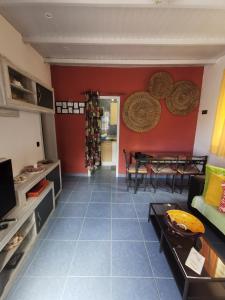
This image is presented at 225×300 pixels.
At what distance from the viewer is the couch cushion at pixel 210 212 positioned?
182 centimetres

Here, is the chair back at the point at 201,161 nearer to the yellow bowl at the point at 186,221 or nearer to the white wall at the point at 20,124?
the yellow bowl at the point at 186,221

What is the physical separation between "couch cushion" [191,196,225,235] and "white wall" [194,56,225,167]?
3.50ft

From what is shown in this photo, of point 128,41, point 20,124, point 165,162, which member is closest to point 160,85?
point 128,41

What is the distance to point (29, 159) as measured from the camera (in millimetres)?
2584

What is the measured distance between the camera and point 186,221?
1732 mm

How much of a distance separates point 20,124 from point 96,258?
211cm

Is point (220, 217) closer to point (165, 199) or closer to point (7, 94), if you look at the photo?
point (165, 199)

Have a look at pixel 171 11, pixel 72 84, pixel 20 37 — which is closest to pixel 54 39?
pixel 20 37

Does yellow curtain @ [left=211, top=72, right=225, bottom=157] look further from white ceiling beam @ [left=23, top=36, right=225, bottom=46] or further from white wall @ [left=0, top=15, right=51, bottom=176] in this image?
white wall @ [left=0, top=15, right=51, bottom=176]

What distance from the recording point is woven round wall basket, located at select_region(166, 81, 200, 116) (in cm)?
352

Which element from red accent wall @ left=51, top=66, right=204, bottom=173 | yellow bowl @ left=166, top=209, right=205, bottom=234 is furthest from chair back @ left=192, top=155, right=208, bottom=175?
yellow bowl @ left=166, top=209, right=205, bottom=234

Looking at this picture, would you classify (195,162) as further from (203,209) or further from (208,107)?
(203,209)

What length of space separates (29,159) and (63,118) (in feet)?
5.01

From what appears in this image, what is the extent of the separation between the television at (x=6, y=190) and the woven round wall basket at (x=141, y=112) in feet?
8.89
